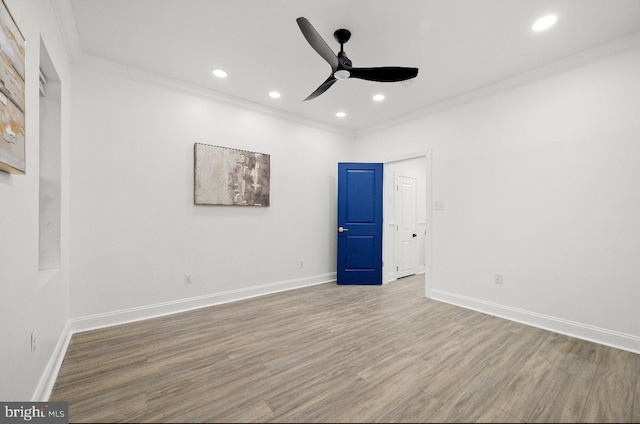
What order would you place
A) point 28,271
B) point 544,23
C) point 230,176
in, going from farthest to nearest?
point 230,176
point 544,23
point 28,271

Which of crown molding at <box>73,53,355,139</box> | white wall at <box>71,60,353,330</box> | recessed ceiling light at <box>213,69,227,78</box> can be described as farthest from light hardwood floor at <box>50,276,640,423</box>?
recessed ceiling light at <box>213,69,227,78</box>

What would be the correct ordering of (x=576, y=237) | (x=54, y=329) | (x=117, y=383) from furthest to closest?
(x=576, y=237)
(x=54, y=329)
(x=117, y=383)

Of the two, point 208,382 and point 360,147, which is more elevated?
point 360,147

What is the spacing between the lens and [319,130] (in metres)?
4.81

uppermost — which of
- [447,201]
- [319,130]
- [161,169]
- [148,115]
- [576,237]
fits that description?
[319,130]

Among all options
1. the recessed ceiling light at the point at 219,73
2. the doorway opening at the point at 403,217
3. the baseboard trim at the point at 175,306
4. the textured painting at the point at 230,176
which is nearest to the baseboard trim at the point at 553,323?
the doorway opening at the point at 403,217

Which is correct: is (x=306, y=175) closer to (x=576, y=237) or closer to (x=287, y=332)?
(x=287, y=332)

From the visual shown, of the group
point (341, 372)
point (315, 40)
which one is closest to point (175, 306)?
point (341, 372)

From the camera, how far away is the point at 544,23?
228cm

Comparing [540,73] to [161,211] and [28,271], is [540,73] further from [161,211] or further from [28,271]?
→ [28,271]

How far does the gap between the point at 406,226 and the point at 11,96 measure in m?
5.26

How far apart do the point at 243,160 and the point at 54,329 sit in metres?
2.60

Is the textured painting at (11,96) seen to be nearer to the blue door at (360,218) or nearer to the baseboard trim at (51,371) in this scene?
the baseboard trim at (51,371)

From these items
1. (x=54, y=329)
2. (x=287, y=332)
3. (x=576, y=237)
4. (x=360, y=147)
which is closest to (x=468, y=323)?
(x=576, y=237)
